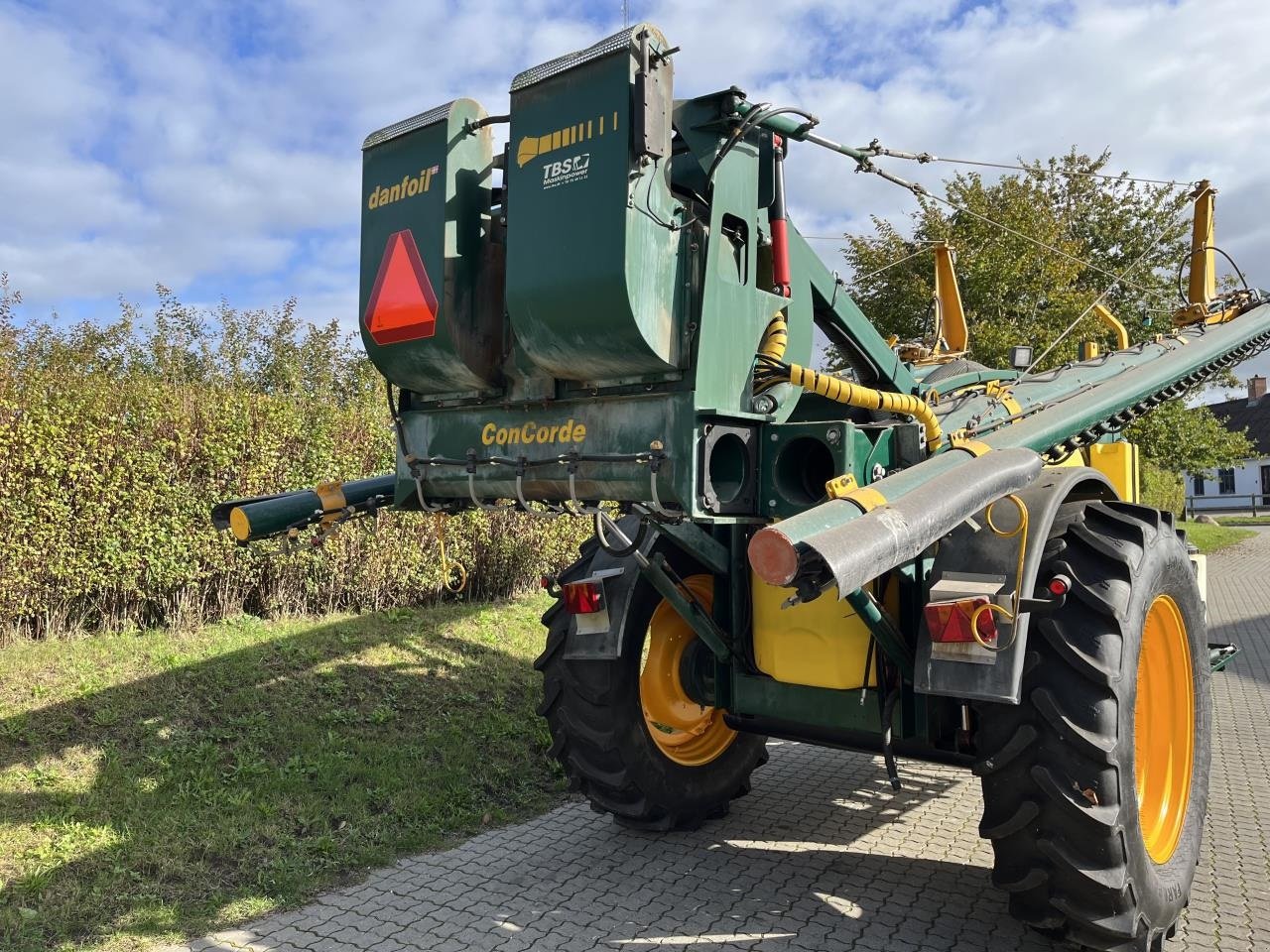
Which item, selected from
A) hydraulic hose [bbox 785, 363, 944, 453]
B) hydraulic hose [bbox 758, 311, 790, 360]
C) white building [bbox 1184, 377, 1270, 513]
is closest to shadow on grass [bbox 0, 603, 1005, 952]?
hydraulic hose [bbox 785, 363, 944, 453]

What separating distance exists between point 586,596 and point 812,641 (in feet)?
3.30

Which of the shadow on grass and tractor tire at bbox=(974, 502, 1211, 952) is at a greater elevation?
tractor tire at bbox=(974, 502, 1211, 952)

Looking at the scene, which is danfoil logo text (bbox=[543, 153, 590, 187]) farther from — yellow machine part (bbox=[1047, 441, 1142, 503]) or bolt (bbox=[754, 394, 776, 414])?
yellow machine part (bbox=[1047, 441, 1142, 503])

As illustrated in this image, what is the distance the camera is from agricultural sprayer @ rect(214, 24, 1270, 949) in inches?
121

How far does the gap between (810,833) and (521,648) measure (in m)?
3.67

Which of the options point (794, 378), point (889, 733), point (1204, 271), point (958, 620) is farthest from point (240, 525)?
point (1204, 271)

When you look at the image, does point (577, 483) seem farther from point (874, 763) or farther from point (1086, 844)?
point (874, 763)

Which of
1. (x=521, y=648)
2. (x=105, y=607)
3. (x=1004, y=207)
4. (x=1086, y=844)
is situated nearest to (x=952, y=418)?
(x=1086, y=844)

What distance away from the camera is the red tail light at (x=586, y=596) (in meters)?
4.21

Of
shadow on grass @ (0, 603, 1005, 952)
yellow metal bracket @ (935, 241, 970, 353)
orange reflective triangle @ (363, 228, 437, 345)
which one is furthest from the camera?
yellow metal bracket @ (935, 241, 970, 353)

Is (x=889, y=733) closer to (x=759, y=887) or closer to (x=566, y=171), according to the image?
(x=759, y=887)

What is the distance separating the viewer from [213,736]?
5398 millimetres

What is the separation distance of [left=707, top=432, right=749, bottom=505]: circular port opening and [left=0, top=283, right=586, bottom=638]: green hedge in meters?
4.27

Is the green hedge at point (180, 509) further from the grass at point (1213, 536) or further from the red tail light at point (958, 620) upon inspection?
the grass at point (1213, 536)
